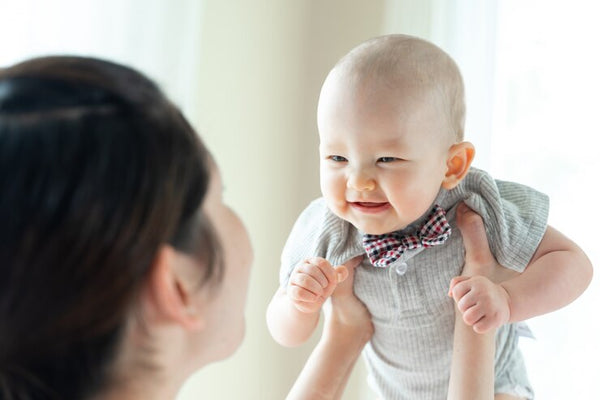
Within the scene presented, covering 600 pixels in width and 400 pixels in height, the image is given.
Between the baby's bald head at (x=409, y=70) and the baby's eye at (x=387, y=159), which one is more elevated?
the baby's bald head at (x=409, y=70)

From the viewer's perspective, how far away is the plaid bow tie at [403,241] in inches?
43.6

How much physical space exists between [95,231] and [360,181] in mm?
501

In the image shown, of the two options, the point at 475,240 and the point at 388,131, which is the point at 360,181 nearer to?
the point at 388,131

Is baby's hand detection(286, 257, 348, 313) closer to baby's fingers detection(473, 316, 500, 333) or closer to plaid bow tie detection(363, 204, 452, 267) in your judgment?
plaid bow tie detection(363, 204, 452, 267)

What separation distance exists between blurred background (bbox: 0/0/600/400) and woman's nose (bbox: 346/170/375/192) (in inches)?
24.6

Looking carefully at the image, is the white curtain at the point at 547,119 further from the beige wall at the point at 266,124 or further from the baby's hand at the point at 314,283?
the baby's hand at the point at 314,283

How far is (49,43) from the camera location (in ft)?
4.62

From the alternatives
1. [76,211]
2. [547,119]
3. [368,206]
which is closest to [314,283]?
[368,206]

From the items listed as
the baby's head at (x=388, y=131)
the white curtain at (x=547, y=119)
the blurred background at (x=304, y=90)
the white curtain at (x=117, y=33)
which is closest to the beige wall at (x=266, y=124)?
the blurred background at (x=304, y=90)

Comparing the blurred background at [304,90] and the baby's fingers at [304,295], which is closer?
the baby's fingers at [304,295]

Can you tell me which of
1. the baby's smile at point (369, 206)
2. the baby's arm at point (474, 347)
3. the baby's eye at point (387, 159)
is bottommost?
the baby's arm at point (474, 347)

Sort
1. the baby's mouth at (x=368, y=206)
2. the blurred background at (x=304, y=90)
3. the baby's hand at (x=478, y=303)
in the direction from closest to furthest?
1. the baby's hand at (x=478, y=303)
2. the baby's mouth at (x=368, y=206)
3. the blurred background at (x=304, y=90)

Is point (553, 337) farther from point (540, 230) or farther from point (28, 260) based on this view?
point (28, 260)

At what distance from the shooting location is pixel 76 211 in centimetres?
60
